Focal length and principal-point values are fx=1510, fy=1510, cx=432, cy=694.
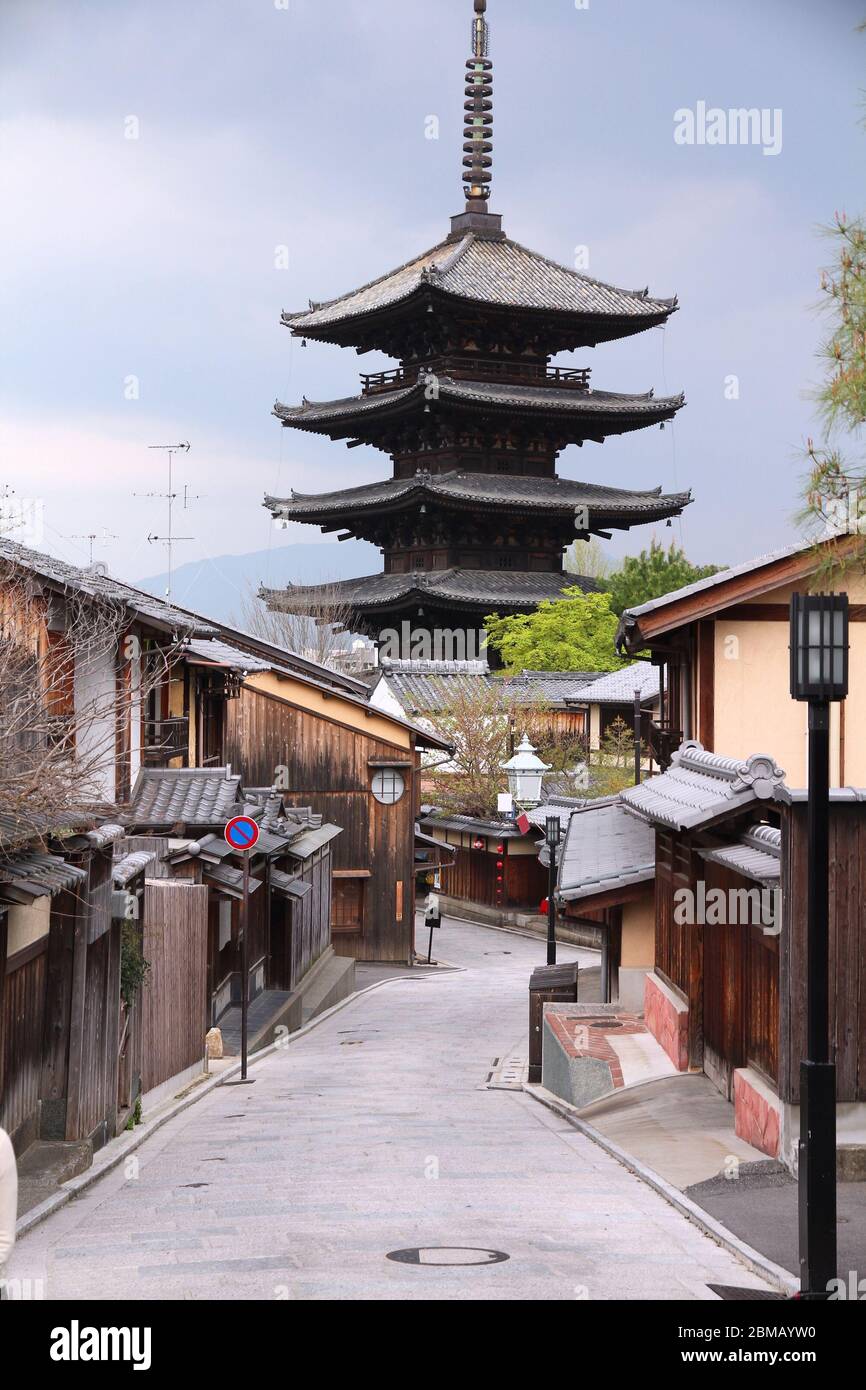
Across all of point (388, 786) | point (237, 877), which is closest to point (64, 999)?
point (237, 877)

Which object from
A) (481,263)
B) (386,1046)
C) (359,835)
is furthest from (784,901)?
(481,263)

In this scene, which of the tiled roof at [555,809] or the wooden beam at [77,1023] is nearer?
the wooden beam at [77,1023]

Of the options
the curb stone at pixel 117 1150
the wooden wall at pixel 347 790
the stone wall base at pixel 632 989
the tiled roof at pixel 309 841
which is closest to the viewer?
the curb stone at pixel 117 1150

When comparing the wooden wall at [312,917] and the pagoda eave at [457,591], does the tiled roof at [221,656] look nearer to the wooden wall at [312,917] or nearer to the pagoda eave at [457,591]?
the wooden wall at [312,917]

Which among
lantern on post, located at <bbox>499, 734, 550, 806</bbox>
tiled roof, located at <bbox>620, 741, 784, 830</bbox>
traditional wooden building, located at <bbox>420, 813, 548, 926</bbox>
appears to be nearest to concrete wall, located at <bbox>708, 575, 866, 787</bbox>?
tiled roof, located at <bbox>620, 741, 784, 830</bbox>

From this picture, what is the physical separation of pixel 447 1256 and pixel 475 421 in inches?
1976

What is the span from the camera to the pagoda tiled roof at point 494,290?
5541 centimetres

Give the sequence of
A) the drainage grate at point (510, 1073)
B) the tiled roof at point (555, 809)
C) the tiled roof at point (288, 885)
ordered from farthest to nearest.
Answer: the tiled roof at point (555, 809) < the tiled roof at point (288, 885) < the drainage grate at point (510, 1073)

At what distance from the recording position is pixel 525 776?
4400 centimetres

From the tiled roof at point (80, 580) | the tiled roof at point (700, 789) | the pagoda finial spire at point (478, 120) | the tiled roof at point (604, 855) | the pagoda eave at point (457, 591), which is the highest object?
the pagoda finial spire at point (478, 120)

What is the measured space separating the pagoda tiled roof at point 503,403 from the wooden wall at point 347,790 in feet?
65.1

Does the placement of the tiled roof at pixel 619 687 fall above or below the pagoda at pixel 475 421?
below

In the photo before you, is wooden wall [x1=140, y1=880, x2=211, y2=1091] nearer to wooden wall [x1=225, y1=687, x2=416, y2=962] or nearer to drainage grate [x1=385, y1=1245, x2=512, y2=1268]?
drainage grate [x1=385, y1=1245, x2=512, y2=1268]

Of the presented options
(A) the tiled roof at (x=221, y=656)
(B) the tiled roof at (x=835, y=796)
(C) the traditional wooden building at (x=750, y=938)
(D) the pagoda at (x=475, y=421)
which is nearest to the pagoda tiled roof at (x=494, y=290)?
(D) the pagoda at (x=475, y=421)
